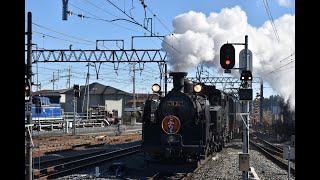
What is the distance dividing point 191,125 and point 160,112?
1.16 meters

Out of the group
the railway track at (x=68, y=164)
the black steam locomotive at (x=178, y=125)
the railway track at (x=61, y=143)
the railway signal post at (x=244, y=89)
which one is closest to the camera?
the railway signal post at (x=244, y=89)

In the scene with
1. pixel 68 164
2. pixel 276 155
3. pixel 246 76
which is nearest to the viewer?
pixel 246 76

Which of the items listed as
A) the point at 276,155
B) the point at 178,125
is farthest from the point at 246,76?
the point at 276,155

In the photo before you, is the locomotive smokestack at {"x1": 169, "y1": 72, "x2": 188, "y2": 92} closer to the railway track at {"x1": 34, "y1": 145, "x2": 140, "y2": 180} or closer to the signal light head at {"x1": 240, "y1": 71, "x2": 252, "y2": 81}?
the signal light head at {"x1": 240, "y1": 71, "x2": 252, "y2": 81}

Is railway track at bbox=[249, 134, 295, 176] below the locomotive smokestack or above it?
below

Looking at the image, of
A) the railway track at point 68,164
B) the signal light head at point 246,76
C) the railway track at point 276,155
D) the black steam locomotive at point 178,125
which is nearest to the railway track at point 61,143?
the railway track at point 68,164

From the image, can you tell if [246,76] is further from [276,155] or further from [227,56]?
[276,155]

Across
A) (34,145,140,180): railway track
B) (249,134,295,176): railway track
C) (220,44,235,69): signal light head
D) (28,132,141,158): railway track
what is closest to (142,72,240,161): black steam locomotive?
(34,145,140,180): railway track

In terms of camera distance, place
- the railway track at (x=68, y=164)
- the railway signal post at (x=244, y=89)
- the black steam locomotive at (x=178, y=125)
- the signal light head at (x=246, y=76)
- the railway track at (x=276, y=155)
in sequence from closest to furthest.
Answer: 1. the railway signal post at (x=244, y=89)
2. the signal light head at (x=246, y=76)
3. the black steam locomotive at (x=178, y=125)
4. the railway track at (x=68, y=164)
5. the railway track at (x=276, y=155)

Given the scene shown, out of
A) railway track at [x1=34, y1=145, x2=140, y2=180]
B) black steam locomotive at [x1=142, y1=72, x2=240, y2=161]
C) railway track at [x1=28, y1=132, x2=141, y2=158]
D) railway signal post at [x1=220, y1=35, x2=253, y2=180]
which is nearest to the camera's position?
railway signal post at [x1=220, y1=35, x2=253, y2=180]

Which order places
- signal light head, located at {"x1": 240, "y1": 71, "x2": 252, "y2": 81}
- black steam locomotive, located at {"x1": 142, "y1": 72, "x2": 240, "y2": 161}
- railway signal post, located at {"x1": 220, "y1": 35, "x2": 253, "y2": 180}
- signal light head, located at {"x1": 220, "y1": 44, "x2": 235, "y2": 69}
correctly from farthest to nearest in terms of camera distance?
black steam locomotive, located at {"x1": 142, "y1": 72, "x2": 240, "y2": 161}
signal light head, located at {"x1": 220, "y1": 44, "x2": 235, "y2": 69}
signal light head, located at {"x1": 240, "y1": 71, "x2": 252, "y2": 81}
railway signal post, located at {"x1": 220, "y1": 35, "x2": 253, "y2": 180}

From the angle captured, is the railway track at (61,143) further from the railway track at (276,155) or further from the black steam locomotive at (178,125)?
the railway track at (276,155)

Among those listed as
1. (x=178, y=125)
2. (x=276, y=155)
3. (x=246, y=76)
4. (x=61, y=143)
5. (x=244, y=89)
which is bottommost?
(x=276, y=155)

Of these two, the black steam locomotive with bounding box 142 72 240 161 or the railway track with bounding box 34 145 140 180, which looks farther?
the railway track with bounding box 34 145 140 180
